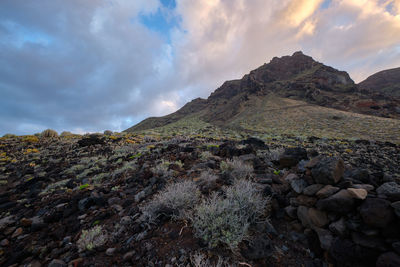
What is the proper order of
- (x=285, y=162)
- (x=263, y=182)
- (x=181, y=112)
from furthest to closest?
(x=181, y=112)
(x=285, y=162)
(x=263, y=182)

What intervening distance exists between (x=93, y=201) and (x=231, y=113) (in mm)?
55018

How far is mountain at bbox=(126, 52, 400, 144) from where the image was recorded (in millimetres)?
24875

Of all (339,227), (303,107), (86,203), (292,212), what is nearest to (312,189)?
(292,212)

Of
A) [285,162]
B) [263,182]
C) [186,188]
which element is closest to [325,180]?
[263,182]

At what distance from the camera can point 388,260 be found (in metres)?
1.83

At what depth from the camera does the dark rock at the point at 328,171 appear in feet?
9.14

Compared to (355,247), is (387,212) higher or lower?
higher

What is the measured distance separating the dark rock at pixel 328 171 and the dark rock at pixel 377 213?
24.6 inches

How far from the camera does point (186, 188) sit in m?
3.79

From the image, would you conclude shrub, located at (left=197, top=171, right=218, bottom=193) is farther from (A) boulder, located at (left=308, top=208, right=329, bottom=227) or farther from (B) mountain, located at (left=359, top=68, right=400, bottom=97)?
(B) mountain, located at (left=359, top=68, right=400, bottom=97)

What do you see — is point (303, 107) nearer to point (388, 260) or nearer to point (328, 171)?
point (328, 171)

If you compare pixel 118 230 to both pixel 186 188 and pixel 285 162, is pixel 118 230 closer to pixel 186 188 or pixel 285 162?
pixel 186 188

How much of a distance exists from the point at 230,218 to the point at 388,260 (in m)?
1.88

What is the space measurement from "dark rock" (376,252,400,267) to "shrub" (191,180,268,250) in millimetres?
1465
